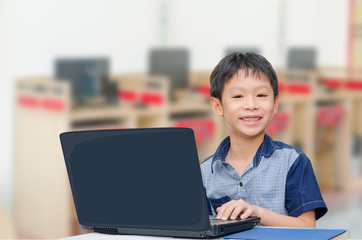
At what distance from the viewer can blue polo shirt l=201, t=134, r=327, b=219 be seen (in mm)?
1182

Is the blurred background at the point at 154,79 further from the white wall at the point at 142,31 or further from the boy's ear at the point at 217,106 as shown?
the boy's ear at the point at 217,106

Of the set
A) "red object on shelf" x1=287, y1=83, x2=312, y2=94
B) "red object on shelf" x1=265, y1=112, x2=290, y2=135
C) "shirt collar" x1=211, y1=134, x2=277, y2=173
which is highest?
"shirt collar" x1=211, y1=134, x2=277, y2=173

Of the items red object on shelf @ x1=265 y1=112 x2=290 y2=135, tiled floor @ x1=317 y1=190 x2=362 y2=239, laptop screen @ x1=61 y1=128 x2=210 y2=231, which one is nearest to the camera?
laptop screen @ x1=61 y1=128 x2=210 y2=231

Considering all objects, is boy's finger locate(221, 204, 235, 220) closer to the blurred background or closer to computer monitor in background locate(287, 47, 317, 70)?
the blurred background

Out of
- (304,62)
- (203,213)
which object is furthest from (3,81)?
(203,213)

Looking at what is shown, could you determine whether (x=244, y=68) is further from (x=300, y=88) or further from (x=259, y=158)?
(x=300, y=88)

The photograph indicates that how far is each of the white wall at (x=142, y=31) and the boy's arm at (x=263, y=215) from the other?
7.48 ft

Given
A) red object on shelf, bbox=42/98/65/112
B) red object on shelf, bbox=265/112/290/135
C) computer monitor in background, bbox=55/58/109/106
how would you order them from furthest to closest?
red object on shelf, bbox=265/112/290/135 < computer monitor in background, bbox=55/58/109/106 < red object on shelf, bbox=42/98/65/112

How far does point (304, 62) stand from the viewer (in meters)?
4.09

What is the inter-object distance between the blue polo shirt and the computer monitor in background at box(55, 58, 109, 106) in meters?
2.11

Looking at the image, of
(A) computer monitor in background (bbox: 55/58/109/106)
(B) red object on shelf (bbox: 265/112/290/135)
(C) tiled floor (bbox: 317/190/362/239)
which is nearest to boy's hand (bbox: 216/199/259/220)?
(A) computer monitor in background (bbox: 55/58/109/106)

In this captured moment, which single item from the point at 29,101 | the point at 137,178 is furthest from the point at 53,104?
the point at 137,178

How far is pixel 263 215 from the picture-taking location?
1.10 meters

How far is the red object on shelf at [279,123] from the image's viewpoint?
396 cm
